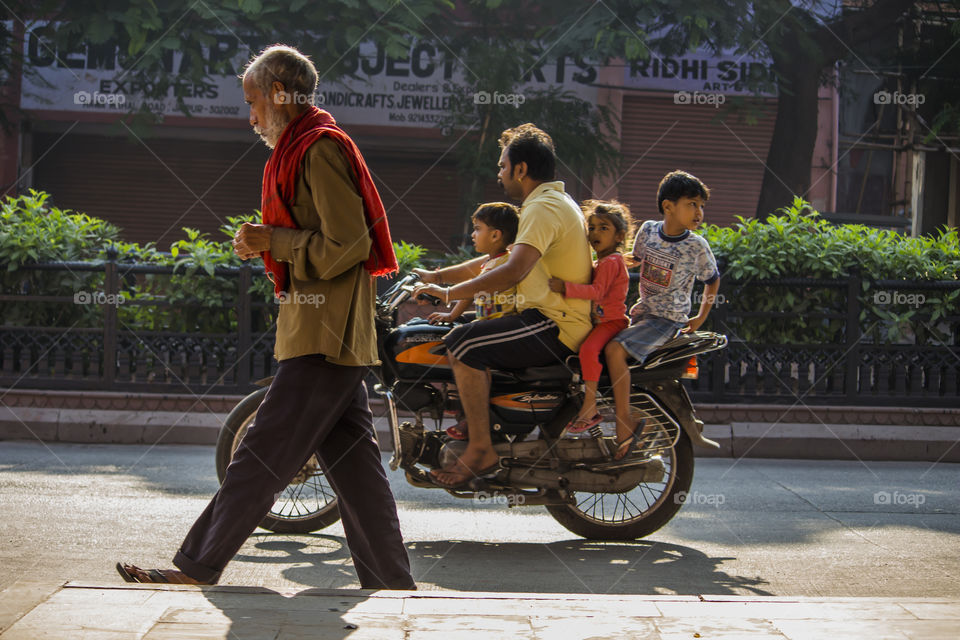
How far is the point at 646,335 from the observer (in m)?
5.20

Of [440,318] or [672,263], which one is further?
[672,263]

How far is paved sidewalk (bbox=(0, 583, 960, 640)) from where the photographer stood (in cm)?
287

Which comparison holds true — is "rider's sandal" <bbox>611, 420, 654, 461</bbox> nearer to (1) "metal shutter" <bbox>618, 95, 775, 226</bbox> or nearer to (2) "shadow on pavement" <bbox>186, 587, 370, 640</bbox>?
(2) "shadow on pavement" <bbox>186, 587, 370, 640</bbox>

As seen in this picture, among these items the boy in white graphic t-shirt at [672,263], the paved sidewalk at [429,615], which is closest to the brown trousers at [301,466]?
the paved sidewalk at [429,615]

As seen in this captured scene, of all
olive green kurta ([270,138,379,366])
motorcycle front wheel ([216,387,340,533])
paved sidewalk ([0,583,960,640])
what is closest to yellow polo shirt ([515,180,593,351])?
motorcycle front wheel ([216,387,340,533])

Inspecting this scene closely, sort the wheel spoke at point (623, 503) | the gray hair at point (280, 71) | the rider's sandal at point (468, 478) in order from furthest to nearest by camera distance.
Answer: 1. the wheel spoke at point (623, 503)
2. the rider's sandal at point (468, 478)
3. the gray hair at point (280, 71)

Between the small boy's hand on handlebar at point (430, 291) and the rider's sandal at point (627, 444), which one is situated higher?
the small boy's hand on handlebar at point (430, 291)

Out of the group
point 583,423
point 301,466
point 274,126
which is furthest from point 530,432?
point 274,126

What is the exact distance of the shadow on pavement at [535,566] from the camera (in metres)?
4.33

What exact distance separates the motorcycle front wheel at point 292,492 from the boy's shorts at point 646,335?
158 cm

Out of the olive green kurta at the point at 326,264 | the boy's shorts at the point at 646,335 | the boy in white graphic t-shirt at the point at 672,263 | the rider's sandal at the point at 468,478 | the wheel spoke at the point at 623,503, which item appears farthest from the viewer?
the boy in white graphic t-shirt at the point at 672,263

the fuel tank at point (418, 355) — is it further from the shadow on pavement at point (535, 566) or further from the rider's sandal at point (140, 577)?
the rider's sandal at point (140, 577)

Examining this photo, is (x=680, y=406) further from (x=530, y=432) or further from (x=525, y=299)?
(x=525, y=299)

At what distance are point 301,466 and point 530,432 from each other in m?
1.78
